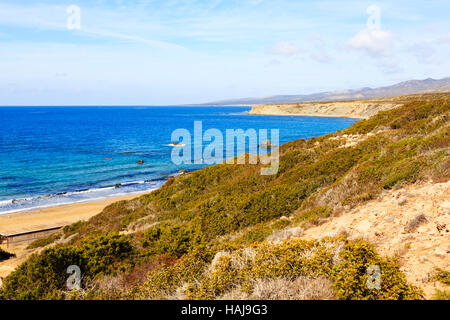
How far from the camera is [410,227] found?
677cm

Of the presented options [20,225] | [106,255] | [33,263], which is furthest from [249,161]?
[20,225]

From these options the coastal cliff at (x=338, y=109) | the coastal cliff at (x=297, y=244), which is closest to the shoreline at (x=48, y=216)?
the coastal cliff at (x=297, y=244)

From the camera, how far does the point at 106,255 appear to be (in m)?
7.78

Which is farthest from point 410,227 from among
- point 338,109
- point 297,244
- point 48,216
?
point 338,109

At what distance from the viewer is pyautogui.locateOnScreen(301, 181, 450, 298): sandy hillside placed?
5.41 meters

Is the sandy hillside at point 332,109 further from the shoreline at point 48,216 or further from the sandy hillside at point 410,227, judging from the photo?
the sandy hillside at point 410,227

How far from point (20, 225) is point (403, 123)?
27.8 m

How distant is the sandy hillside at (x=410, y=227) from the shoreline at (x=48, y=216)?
2098 centimetres

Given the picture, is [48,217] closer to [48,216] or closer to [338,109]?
[48,216]

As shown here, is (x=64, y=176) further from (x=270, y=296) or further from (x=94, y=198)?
(x=270, y=296)

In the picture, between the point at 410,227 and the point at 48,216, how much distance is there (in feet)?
85.9

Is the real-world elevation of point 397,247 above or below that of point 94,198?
above

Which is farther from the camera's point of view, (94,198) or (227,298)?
(94,198)

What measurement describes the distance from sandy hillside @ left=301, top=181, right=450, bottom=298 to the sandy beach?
68.8ft
